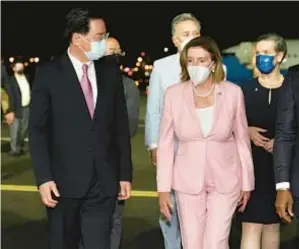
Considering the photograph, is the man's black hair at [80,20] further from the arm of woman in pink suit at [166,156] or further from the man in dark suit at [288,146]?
the man in dark suit at [288,146]

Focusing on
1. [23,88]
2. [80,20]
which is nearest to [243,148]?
[80,20]

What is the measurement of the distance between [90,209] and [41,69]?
2.85ft

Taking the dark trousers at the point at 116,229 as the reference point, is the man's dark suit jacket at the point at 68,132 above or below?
above

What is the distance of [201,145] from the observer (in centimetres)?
391

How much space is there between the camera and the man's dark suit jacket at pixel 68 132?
386cm

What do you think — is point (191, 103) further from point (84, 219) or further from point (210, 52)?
point (84, 219)

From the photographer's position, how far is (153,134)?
5.02 m

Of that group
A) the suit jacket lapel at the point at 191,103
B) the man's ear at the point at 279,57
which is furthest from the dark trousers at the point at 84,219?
the man's ear at the point at 279,57

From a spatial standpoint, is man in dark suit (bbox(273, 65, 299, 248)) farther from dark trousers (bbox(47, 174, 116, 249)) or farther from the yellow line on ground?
the yellow line on ground

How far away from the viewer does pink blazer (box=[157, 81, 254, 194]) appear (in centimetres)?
392

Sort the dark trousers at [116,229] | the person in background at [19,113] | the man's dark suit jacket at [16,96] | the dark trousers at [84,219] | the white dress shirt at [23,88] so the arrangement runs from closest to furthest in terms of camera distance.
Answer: the dark trousers at [84,219] < the dark trousers at [116,229] < the man's dark suit jacket at [16,96] < the person in background at [19,113] < the white dress shirt at [23,88]

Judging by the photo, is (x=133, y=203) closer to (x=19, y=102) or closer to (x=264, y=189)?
(x=264, y=189)

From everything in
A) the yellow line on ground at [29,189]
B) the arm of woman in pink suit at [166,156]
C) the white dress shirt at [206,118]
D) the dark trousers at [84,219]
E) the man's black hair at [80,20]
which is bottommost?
the yellow line on ground at [29,189]

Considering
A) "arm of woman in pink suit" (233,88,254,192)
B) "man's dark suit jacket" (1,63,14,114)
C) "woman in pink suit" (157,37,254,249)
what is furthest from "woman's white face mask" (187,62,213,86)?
"man's dark suit jacket" (1,63,14,114)
